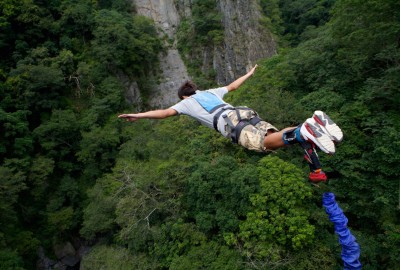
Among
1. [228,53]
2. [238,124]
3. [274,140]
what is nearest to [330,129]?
[274,140]

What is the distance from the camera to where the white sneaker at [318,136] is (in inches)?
111

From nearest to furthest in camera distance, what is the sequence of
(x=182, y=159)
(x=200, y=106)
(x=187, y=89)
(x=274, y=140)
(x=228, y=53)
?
1. (x=274, y=140)
2. (x=200, y=106)
3. (x=187, y=89)
4. (x=182, y=159)
5. (x=228, y=53)

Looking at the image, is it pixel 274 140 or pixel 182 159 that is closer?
pixel 274 140

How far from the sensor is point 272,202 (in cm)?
841

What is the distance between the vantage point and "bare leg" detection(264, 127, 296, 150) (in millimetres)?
3270

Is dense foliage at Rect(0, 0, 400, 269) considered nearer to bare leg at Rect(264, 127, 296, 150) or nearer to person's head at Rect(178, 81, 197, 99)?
bare leg at Rect(264, 127, 296, 150)

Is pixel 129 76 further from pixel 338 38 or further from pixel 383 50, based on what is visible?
pixel 383 50

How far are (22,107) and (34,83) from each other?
70.7 inches

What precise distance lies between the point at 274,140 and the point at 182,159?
30.9 ft

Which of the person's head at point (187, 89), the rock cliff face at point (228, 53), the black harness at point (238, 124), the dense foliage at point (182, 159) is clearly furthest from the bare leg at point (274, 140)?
the rock cliff face at point (228, 53)

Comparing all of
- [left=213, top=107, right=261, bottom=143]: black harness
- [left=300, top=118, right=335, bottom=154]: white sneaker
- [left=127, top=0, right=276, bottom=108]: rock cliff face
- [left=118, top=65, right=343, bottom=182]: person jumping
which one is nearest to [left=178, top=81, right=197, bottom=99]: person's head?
[left=118, top=65, right=343, bottom=182]: person jumping

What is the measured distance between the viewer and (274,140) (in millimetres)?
3354

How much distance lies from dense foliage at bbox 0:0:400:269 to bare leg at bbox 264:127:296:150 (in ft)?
17.1

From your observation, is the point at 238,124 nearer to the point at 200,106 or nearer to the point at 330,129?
the point at 200,106
